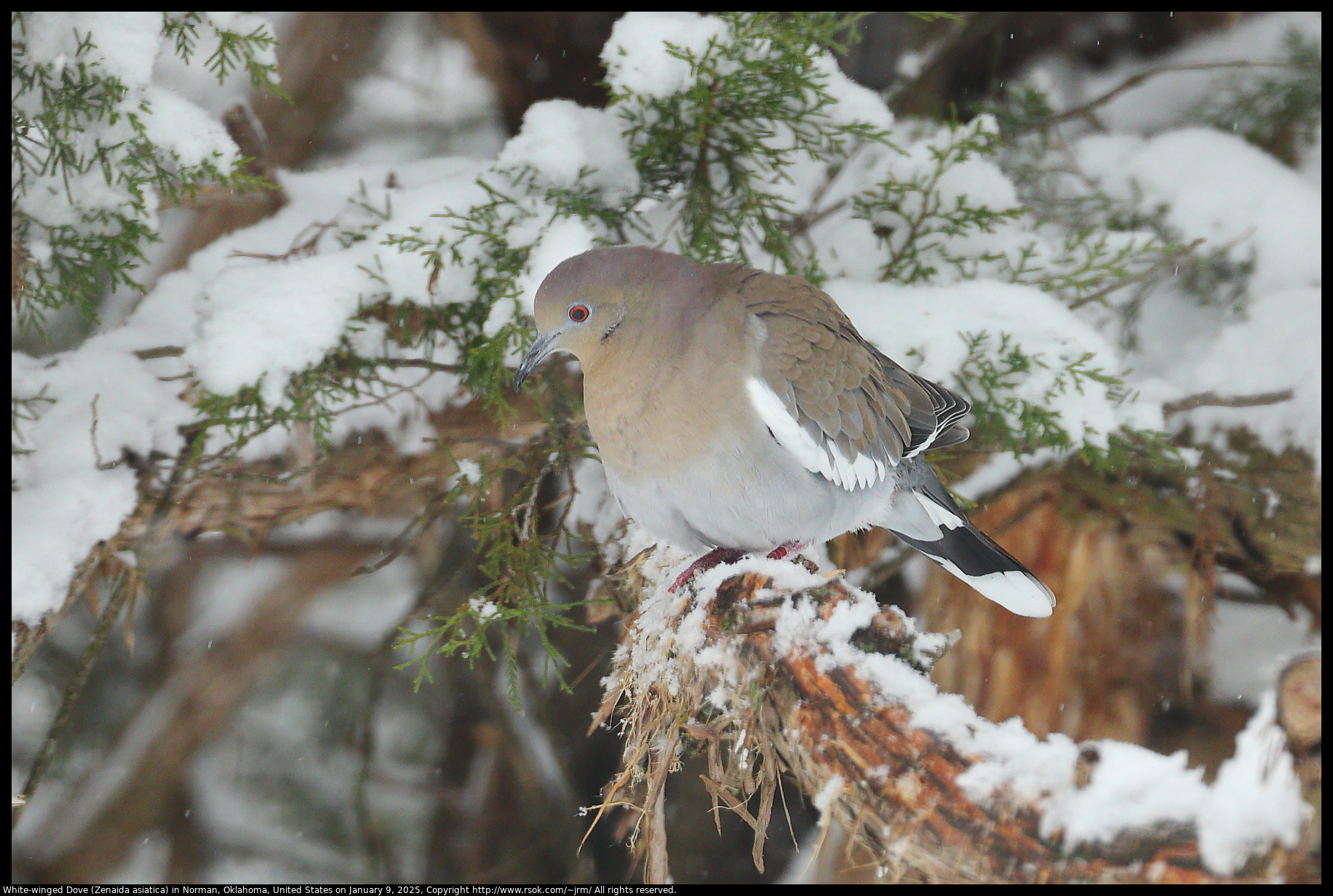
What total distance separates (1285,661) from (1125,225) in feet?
4.77

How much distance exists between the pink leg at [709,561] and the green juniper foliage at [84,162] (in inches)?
38.3

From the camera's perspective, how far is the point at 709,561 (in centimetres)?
128

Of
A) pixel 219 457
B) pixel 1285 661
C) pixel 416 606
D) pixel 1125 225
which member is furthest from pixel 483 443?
pixel 1125 225

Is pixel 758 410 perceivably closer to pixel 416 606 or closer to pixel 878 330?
pixel 878 330

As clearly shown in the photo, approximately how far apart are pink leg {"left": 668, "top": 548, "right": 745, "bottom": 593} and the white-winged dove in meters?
0.05

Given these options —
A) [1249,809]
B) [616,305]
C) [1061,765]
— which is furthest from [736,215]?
[1249,809]

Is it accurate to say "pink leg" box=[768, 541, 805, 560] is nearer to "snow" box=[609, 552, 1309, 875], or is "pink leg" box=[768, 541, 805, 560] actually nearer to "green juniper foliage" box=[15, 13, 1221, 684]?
"snow" box=[609, 552, 1309, 875]

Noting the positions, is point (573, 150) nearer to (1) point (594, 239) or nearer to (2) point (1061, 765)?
(1) point (594, 239)

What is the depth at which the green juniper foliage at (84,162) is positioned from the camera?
127 centimetres

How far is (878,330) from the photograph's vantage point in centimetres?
145

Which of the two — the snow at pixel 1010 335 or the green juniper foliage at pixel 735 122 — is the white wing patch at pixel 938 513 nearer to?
the snow at pixel 1010 335

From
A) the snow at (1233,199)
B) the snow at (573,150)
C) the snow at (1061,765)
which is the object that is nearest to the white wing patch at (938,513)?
the snow at (1061,765)

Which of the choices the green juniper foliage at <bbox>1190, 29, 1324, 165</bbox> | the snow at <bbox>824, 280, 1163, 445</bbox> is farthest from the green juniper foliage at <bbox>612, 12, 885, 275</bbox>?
the green juniper foliage at <bbox>1190, 29, 1324, 165</bbox>

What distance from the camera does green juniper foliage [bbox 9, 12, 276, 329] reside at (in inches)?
50.1
